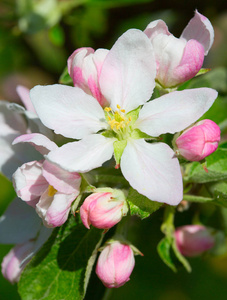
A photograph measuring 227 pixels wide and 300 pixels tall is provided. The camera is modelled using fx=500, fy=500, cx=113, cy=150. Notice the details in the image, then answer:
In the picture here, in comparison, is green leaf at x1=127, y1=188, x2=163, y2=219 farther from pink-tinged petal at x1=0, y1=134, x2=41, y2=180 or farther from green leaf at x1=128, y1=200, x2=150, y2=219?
pink-tinged petal at x1=0, y1=134, x2=41, y2=180

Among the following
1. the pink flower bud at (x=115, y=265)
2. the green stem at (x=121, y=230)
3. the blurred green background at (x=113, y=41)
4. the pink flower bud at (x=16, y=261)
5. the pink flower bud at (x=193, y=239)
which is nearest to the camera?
the pink flower bud at (x=115, y=265)

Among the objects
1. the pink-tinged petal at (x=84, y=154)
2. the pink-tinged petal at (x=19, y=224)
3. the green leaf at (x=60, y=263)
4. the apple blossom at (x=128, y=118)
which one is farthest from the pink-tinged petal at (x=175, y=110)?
the pink-tinged petal at (x=19, y=224)

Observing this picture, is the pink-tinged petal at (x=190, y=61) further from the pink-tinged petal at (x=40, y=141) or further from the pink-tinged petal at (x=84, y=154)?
the pink-tinged petal at (x=40, y=141)

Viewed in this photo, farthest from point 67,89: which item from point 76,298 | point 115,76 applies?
point 76,298

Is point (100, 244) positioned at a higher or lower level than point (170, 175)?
lower

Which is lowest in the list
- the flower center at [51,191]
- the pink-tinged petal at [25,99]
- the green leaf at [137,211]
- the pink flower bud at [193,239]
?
the pink flower bud at [193,239]

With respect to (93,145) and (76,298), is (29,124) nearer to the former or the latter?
(93,145)

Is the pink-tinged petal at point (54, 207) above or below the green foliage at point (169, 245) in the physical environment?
above

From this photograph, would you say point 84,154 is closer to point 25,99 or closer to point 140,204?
point 140,204

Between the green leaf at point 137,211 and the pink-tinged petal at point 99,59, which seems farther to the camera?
the pink-tinged petal at point 99,59
